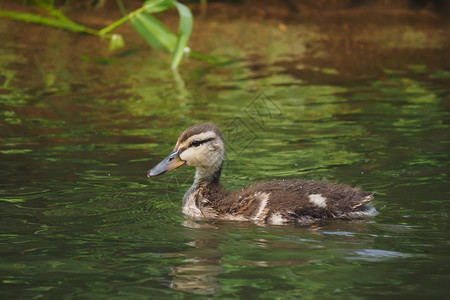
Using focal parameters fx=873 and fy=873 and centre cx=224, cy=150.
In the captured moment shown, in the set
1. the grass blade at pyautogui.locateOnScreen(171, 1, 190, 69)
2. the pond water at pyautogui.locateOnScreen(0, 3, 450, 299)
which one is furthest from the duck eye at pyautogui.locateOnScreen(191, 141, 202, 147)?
the grass blade at pyautogui.locateOnScreen(171, 1, 190, 69)

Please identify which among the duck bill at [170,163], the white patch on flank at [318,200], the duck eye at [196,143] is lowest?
the white patch on flank at [318,200]

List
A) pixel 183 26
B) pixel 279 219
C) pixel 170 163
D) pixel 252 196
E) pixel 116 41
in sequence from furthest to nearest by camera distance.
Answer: pixel 116 41 < pixel 183 26 < pixel 170 163 < pixel 252 196 < pixel 279 219

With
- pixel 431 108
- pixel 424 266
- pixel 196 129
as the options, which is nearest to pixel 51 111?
pixel 196 129

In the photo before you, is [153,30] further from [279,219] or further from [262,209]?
[279,219]

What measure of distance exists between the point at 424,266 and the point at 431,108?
487 cm

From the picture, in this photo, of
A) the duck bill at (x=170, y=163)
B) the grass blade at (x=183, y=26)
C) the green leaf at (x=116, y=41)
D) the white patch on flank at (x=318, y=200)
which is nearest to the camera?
the white patch on flank at (x=318, y=200)

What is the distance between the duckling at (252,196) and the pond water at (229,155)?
14 centimetres

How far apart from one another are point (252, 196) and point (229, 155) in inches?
77.5

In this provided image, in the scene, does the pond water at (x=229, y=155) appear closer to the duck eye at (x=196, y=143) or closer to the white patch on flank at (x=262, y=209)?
the white patch on flank at (x=262, y=209)

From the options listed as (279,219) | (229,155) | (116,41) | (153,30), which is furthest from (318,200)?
(116,41)

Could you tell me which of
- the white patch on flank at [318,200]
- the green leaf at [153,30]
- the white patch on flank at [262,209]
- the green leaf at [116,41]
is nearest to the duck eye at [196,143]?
the white patch on flank at [262,209]

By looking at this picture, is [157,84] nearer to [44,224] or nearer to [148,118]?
[148,118]

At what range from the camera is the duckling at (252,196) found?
657 cm

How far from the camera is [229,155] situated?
343 inches
